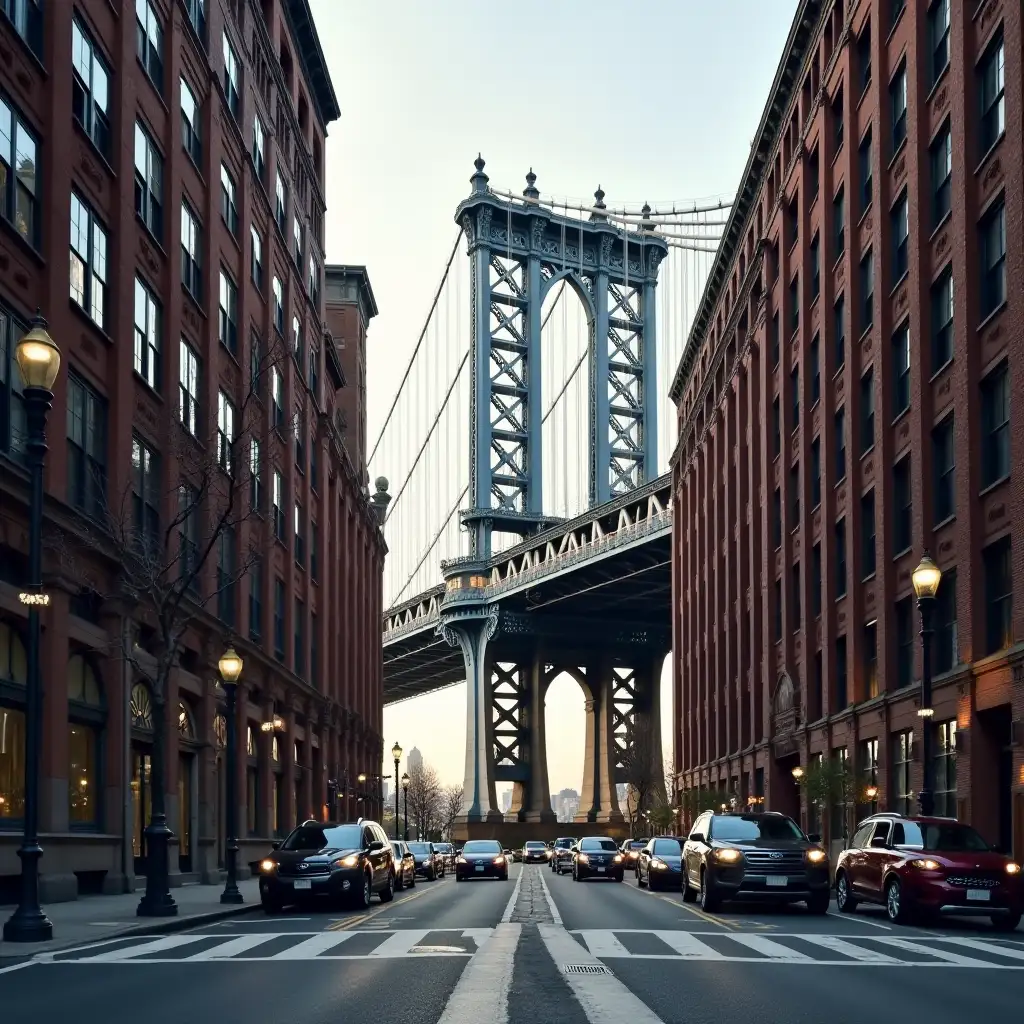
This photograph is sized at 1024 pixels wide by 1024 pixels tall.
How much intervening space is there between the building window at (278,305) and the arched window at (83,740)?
77.9 ft

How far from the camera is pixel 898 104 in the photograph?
41812 millimetres

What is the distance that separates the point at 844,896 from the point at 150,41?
24.2 m

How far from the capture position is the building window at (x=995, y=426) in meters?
32.3

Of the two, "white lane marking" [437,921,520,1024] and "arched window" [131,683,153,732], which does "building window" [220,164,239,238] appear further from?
"white lane marking" [437,921,520,1024]

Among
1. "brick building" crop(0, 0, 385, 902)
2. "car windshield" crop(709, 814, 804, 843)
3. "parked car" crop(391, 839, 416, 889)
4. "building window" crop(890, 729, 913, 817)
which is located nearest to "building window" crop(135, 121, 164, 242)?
"brick building" crop(0, 0, 385, 902)

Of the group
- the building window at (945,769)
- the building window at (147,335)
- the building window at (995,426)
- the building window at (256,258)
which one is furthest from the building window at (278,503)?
the building window at (995,426)

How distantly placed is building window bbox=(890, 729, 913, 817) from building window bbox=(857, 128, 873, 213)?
15.2 metres

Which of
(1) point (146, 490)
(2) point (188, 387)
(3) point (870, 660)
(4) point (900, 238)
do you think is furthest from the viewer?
(3) point (870, 660)

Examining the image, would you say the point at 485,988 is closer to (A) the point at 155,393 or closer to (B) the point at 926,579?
(B) the point at 926,579

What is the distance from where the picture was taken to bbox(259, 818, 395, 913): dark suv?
2631 cm

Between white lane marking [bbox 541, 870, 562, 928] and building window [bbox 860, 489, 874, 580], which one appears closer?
white lane marking [bbox 541, 870, 562, 928]

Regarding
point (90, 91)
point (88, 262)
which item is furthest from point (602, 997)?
point (90, 91)

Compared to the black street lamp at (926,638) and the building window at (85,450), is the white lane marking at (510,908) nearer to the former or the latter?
the black street lamp at (926,638)

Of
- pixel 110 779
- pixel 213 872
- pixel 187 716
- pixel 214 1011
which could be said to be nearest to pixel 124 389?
pixel 110 779
